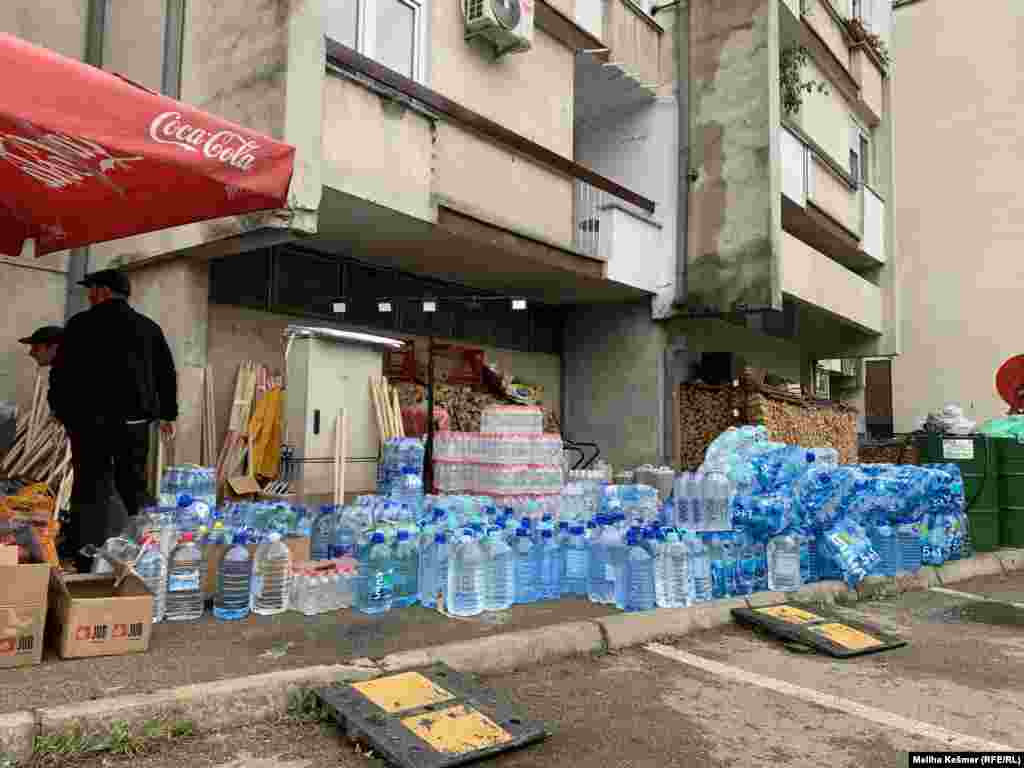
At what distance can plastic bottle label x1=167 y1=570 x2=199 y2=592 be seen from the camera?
164 inches

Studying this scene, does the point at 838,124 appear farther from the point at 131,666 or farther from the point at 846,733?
the point at 131,666

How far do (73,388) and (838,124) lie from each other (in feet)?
53.8

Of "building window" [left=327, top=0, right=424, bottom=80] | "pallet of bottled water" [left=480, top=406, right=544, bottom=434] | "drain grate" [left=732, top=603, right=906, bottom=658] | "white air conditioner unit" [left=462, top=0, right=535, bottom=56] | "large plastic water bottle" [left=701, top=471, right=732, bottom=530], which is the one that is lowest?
"drain grate" [left=732, top=603, right=906, bottom=658]

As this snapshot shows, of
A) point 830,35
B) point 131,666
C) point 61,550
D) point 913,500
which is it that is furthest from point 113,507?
point 830,35

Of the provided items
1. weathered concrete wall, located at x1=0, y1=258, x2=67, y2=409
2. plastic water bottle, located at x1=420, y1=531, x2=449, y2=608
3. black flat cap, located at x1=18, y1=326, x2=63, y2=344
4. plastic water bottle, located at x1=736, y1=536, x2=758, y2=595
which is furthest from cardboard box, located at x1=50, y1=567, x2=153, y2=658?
weathered concrete wall, located at x1=0, y1=258, x2=67, y2=409

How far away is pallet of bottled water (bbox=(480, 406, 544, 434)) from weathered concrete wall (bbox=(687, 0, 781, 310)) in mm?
5267

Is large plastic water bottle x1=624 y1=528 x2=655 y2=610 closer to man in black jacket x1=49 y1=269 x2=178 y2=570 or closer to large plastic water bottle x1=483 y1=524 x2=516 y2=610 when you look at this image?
large plastic water bottle x1=483 y1=524 x2=516 y2=610

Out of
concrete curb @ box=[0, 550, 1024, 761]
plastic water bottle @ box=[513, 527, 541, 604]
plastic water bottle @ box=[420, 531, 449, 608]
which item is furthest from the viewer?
plastic water bottle @ box=[513, 527, 541, 604]

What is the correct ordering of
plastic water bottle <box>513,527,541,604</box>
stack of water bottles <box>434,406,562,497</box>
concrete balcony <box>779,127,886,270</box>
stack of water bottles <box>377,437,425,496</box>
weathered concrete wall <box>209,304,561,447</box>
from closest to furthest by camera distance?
plastic water bottle <box>513,527,541,604</box>, stack of water bottles <box>434,406,562,497</box>, stack of water bottles <box>377,437,425,496</box>, weathered concrete wall <box>209,304,561,447</box>, concrete balcony <box>779,127,886,270</box>

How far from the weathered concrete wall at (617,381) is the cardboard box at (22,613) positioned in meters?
10.2

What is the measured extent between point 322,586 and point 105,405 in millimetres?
2014

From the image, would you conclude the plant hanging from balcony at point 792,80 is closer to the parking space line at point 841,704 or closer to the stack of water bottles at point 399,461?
the stack of water bottles at point 399,461

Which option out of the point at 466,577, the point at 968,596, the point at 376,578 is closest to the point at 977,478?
the point at 968,596

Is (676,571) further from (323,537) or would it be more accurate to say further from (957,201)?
(957,201)
